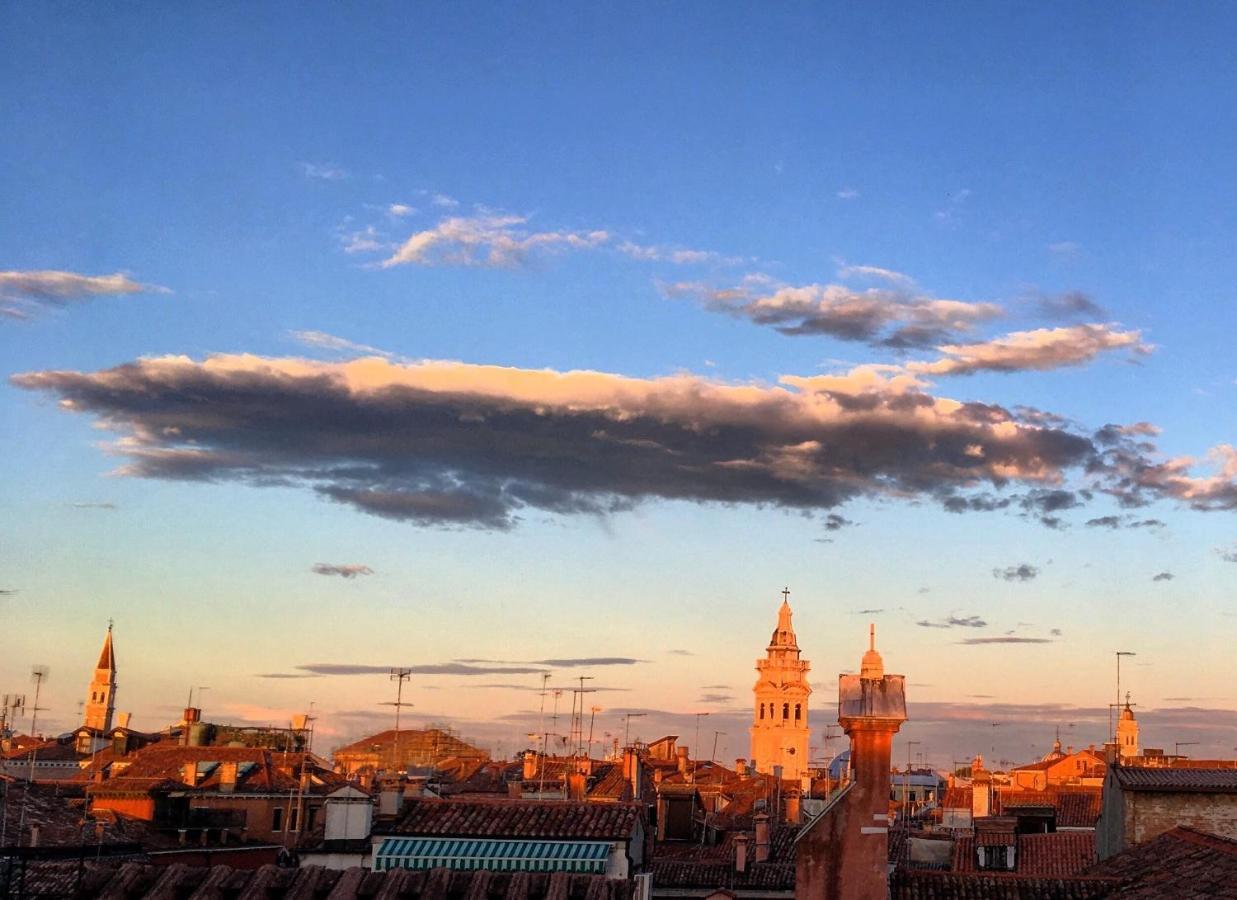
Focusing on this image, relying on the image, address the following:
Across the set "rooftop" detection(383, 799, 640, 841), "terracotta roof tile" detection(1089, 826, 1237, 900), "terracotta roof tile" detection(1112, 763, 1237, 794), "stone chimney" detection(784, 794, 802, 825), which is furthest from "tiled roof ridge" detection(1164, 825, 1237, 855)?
"stone chimney" detection(784, 794, 802, 825)

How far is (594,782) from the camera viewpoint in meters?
71.0

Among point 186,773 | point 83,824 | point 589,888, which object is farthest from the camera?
point 186,773

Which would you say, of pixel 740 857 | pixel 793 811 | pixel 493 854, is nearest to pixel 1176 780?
pixel 740 857

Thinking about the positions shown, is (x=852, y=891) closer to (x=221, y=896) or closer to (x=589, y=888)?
(x=589, y=888)

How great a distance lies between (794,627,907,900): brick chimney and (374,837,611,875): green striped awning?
10733mm

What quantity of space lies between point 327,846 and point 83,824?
1200 cm

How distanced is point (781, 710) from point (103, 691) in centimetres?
8703

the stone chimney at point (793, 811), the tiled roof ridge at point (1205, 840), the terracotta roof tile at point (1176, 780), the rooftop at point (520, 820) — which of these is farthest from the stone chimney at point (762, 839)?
the tiled roof ridge at point (1205, 840)

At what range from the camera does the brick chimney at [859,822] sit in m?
22.8

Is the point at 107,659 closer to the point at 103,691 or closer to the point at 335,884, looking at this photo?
the point at 103,691

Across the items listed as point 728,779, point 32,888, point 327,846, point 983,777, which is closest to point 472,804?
point 327,846

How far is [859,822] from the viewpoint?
23.0 m

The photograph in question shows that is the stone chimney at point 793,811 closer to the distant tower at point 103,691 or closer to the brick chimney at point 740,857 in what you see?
the brick chimney at point 740,857

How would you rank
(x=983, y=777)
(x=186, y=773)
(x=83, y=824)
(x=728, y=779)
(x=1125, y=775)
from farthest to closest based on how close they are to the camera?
(x=728, y=779) < (x=983, y=777) < (x=186, y=773) < (x=83, y=824) < (x=1125, y=775)
